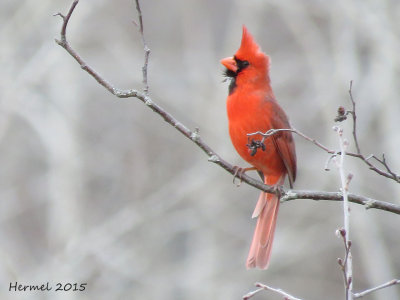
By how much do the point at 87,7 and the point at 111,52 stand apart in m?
0.91

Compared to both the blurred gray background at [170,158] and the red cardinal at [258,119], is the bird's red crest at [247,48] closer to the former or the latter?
the red cardinal at [258,119]

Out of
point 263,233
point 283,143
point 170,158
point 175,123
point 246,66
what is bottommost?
point 175,123

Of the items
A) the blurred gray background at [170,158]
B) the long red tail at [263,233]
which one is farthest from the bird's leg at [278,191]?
the blurred gray background at [170,158]

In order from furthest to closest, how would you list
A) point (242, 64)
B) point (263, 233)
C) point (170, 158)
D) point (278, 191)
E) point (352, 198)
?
point (170, 158)
point (242, 64)
point (263, 233)
point (278, 191)
point (352, 198)

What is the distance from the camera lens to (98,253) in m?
6.64

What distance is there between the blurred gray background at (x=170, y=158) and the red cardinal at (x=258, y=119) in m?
2.15

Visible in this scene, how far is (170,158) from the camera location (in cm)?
861

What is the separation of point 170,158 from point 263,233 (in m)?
4.63

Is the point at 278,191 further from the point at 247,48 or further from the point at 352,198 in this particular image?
the point at 247,48

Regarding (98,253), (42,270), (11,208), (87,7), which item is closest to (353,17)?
(87,7)

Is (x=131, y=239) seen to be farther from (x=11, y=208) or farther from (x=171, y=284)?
(x=11, y=208)

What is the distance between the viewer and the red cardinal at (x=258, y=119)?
401 centimetres

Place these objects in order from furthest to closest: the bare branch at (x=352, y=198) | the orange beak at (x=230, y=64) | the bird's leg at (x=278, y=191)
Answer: the orange beak at (x=230, y=64) < the bird's leg at (x=278, y=191) < the bare branch at (x=352, y=198)

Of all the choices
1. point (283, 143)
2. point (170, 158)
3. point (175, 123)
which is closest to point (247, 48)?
point (283, 143)
